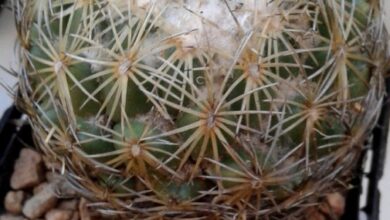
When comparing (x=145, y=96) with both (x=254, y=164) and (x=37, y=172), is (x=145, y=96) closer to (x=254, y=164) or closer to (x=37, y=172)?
(x=254, y=164)

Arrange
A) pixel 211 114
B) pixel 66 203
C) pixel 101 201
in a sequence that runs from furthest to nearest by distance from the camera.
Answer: pixel 66 203 < pixel 101 201 < pixel 211 114

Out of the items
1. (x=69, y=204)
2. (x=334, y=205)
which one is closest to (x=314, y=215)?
(x=334, y=205)

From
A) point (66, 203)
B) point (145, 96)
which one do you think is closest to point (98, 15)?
point (145, 96)

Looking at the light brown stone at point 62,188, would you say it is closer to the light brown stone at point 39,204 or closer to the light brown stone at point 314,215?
the light brown stone at point 39,204

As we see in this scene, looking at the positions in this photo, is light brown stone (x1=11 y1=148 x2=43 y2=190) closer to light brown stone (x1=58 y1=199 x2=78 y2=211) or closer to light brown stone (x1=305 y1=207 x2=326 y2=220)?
light brown stone (x1=58 y1=199 x2=78 y2=211)

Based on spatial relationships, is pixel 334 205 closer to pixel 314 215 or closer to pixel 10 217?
pixel 314 215
